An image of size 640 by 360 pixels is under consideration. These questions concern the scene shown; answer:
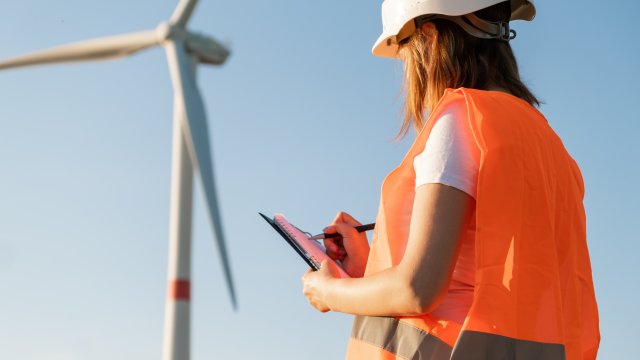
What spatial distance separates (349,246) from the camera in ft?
21.4

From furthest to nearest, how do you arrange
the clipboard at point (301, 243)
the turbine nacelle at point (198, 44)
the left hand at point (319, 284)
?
1. the turbine nacelle at point (198, 44)
2. the clipboard at point (301, 243)
3. the left hand at point (319, 284)

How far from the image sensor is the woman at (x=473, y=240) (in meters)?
4.23

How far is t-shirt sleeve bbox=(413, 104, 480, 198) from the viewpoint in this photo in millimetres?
4336

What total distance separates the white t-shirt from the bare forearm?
0.23 m

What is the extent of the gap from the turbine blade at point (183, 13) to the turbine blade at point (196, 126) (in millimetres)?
289

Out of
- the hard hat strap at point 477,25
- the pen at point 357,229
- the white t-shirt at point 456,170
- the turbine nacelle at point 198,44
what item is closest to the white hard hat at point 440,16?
the hard hat strap at point 477,25

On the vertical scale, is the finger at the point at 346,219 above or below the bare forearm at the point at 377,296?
above

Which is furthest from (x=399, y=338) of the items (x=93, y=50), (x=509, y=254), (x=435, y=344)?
(x=93, y=50)

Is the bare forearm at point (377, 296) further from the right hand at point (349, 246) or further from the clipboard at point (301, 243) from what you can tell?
the right hand at point (349, 246)

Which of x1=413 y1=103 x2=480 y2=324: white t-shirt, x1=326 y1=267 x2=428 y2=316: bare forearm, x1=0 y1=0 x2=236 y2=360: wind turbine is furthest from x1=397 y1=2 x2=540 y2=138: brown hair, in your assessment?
x1=0 y1=0 x2=236 y2=360: wind turbine

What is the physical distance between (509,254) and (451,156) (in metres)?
0.65

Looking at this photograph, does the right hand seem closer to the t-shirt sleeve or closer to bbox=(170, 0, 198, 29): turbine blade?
the t-shirt sleeve

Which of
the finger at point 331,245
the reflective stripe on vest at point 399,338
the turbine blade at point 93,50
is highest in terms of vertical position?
the turbine blade at point 93,50

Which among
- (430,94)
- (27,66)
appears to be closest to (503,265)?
(430,94)
